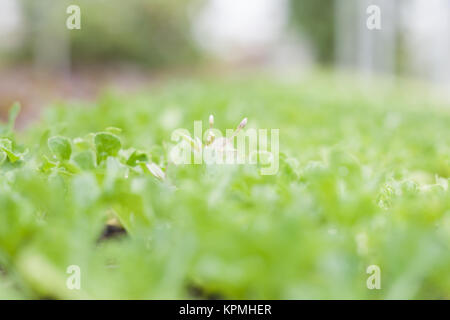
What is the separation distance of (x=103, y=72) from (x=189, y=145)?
53.2ft

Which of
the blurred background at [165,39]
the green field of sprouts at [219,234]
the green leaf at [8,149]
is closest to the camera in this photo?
the green field of sprouts at [219,234]

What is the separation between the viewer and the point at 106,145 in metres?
0.85

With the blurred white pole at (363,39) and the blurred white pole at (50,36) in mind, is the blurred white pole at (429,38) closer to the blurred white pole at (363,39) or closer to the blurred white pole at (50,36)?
the blurred white pole at (363,39)

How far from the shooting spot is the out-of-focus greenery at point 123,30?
15.4m

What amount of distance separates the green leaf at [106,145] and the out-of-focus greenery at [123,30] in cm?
1514

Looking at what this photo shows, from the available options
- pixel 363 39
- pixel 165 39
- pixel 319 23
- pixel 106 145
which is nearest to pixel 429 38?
pixel 319 23

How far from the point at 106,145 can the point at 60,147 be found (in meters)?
0.07

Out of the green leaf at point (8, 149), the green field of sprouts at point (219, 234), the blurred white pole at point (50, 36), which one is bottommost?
the green field of sprouts at point (219, 234)

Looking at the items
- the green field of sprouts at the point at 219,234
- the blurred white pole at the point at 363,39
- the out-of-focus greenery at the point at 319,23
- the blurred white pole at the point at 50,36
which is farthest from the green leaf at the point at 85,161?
the out-of-focus greenery at the point at 319,23

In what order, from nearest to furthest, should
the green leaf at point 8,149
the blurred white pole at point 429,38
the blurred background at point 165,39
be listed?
the green leaf at point 8,149
the blurred white pole at point 429,38
the blurred background at point 165,39

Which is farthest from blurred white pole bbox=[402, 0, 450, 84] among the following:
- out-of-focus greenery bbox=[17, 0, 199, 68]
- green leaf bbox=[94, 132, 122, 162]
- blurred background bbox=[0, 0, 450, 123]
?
green leaf bbox=[94, 132, 122, 162]

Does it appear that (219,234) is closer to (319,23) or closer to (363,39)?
(363,39)

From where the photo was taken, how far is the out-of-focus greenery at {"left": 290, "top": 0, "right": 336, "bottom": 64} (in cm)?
1611
